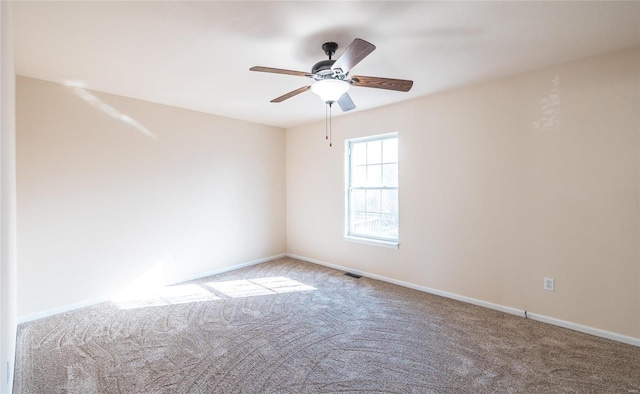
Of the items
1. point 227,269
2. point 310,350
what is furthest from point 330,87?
point 227,269

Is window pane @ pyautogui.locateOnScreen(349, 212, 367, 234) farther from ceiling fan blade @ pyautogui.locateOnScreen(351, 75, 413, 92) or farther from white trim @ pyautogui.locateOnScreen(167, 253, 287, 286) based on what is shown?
ceiling fan blade @ pyautogui.locateOnScreen(351, 75, 413, 92)

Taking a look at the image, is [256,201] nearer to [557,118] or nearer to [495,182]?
[495,182]

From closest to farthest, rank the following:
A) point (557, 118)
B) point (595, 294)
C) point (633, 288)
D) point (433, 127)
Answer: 1. point (633, 288)
2. point (595, 294)
3. point (557, 118)
4. point (433, 127)

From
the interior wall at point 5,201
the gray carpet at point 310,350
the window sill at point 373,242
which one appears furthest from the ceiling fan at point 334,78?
the window sill at point 373,242

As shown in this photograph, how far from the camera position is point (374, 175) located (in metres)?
4.38

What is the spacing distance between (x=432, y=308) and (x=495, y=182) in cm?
153

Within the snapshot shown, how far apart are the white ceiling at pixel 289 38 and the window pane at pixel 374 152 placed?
1.27 metres

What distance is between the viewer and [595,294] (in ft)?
8.68

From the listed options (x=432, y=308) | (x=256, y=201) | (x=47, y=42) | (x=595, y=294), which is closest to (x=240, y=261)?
(x=256, y=201)

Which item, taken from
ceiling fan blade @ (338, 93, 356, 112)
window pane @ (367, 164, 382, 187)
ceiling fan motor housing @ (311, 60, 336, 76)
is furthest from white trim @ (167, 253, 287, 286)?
ceiling fan motor housing @ (311, 60, 336, 76)

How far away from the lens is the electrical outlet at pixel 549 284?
113 inches

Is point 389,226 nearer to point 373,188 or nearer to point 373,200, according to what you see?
point 373,200

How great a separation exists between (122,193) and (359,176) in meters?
3.19

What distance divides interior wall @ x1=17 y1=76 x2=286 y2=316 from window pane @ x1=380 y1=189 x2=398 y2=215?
2139mm
